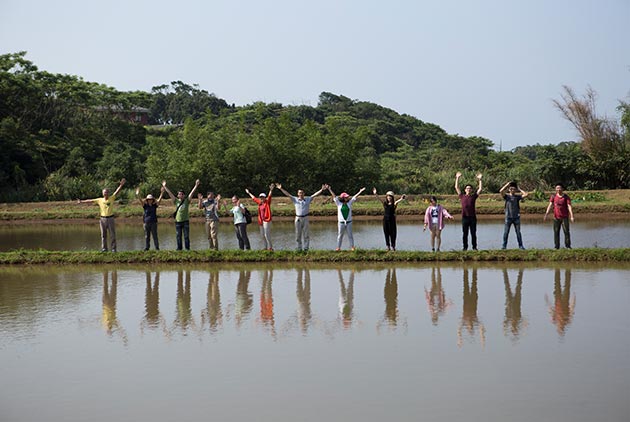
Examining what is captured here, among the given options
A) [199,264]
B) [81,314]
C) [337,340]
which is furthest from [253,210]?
[337,340]

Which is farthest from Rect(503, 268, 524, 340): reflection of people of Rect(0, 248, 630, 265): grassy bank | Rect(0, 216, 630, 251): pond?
Rect(0, 216, 630, 251): pond

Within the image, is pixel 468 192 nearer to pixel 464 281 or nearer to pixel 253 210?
pixel 464 281

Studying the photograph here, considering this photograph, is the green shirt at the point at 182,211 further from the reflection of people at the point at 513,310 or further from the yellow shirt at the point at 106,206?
the reflection of people at the point at 513,310

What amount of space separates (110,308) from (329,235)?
1147cm

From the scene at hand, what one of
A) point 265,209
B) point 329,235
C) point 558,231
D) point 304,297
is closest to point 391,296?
point 304,297

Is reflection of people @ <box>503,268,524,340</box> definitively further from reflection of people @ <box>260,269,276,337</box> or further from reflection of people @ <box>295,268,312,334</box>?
reflection of people @ <box>260,269,276,337</box>

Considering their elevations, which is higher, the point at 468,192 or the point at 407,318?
the point at 468,192

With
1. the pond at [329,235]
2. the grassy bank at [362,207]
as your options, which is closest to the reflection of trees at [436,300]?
the pond at [329,235]

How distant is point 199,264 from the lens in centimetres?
1688

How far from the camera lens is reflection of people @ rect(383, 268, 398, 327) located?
36.6 ft

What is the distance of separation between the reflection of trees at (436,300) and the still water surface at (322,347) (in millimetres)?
31

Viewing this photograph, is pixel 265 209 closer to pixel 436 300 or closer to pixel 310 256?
pixel 310 256

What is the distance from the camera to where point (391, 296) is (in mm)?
12797

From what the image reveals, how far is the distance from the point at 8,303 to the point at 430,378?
767 centimetres
